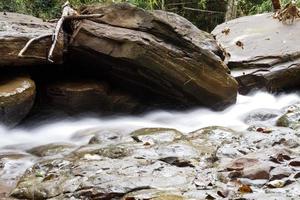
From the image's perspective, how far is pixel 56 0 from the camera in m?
13.5

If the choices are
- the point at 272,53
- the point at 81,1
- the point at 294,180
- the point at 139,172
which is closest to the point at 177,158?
the point at 139,172

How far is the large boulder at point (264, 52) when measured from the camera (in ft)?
30.8

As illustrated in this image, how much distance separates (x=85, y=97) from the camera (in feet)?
23.7

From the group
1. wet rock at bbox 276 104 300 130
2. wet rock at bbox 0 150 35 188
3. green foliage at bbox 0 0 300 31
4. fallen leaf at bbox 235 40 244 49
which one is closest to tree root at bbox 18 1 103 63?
wet rock at bbox 0 150 35 188

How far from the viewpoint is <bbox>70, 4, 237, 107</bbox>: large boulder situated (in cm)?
698

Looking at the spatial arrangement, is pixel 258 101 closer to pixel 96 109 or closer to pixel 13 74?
pixel 96 109

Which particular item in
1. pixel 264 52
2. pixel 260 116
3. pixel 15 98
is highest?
pixel 264 52

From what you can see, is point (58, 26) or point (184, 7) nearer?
point (58, 26)

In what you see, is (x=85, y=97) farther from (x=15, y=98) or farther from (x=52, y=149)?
(x=52, y=149)

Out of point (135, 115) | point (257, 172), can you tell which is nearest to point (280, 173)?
point (257, 172)

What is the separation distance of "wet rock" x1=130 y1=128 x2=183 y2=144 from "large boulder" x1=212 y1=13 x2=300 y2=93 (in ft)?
13.3

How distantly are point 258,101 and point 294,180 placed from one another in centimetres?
552

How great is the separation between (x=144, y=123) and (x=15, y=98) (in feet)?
7.60

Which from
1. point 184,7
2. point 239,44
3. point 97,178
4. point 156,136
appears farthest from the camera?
point 184,7
